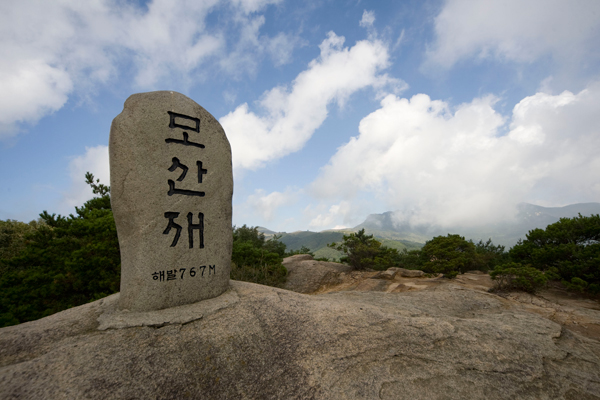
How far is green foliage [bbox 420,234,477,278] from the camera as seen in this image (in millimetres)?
10883

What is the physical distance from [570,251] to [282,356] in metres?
10.6

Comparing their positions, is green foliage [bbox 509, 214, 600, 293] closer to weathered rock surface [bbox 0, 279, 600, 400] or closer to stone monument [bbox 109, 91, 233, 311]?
weathered rock surface [bbox 0, 279, 600, 400]

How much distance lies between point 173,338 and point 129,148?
291 centimetres

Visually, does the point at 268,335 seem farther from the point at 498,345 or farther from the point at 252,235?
the point at 252,235

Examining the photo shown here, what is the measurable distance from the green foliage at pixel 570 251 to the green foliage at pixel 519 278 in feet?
2.95

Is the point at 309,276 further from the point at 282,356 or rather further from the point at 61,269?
the point at 282,356

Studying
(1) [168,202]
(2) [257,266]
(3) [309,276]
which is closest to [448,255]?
(3) [309,276]

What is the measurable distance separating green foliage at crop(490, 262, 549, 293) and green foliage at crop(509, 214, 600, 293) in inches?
35.4

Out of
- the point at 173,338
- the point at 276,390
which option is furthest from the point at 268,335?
the point at 173,338

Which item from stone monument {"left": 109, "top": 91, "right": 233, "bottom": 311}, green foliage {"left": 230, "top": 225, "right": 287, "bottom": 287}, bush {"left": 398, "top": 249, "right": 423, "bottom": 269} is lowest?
bush {"left": 398, "top": 249, "right": 423, "bottom": 269}

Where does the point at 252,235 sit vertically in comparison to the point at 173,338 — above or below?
above

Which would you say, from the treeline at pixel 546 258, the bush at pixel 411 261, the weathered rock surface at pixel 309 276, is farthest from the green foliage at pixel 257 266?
the bush at pixel 411 261

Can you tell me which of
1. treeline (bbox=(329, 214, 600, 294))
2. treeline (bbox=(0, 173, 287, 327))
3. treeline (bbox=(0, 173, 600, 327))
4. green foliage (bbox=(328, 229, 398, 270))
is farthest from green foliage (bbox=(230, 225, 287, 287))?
treeline (bbox=(329, 214, 600, 294))

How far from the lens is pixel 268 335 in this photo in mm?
3611
